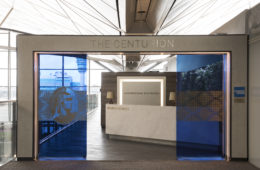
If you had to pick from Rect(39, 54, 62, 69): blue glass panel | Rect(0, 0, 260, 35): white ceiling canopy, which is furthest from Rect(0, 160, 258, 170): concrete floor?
Rect(0, 0, 260, 35): white ceiling canopy

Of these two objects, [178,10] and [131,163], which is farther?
[178,10]

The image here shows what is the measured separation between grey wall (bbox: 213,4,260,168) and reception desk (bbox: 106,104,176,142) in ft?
6.67

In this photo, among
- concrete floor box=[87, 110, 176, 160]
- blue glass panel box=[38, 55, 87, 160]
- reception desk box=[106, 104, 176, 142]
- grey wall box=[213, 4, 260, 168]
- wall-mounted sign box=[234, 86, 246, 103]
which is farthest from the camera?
reception desk box=[106, 104, 176, 142]

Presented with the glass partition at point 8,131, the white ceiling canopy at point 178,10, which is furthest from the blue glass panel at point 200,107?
the glass partition at point 8,131

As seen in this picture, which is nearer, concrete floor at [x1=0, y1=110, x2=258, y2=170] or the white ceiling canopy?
concrete floor at [x1=0, y1=110, x2=258, y2=170]

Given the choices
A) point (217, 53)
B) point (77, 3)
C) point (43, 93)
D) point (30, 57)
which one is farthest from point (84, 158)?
point (77, 3)

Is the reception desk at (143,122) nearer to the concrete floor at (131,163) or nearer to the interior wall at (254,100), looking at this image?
the concrete floor at (131,163)

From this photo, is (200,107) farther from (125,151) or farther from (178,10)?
(178,10)

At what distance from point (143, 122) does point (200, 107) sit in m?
1.90

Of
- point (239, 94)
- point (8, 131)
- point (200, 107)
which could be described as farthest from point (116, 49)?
point (8, 131)

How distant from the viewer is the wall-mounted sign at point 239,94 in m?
4.07

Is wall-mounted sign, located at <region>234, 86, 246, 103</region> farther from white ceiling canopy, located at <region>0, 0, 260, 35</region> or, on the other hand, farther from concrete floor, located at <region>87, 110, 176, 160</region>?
concrete floor, located at <region>87, 110, 176, 160</region>

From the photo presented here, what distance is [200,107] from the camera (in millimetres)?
4914

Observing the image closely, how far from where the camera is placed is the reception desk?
5445mm
